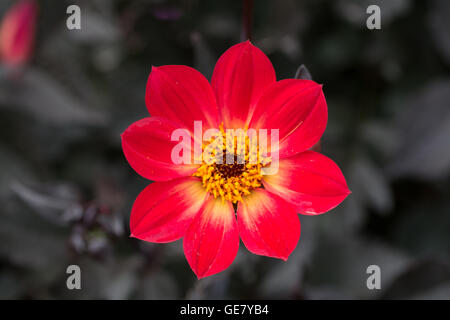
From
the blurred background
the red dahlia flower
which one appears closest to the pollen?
→ the red dahlia flower

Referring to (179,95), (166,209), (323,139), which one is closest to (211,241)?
(166,209)

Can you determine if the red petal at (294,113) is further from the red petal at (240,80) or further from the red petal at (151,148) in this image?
the red petal at (151,148)

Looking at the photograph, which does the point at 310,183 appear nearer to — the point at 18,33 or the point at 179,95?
the point at 179,95

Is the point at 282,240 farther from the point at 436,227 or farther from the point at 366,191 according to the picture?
the point at 436,227

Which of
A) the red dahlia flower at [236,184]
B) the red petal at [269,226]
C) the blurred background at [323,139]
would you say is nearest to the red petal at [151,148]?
the red dahlia flower at [236,184]

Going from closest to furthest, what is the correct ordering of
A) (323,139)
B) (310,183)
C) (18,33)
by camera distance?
(310,183)
(18,33)
(323,139)

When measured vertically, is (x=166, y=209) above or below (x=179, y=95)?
below
